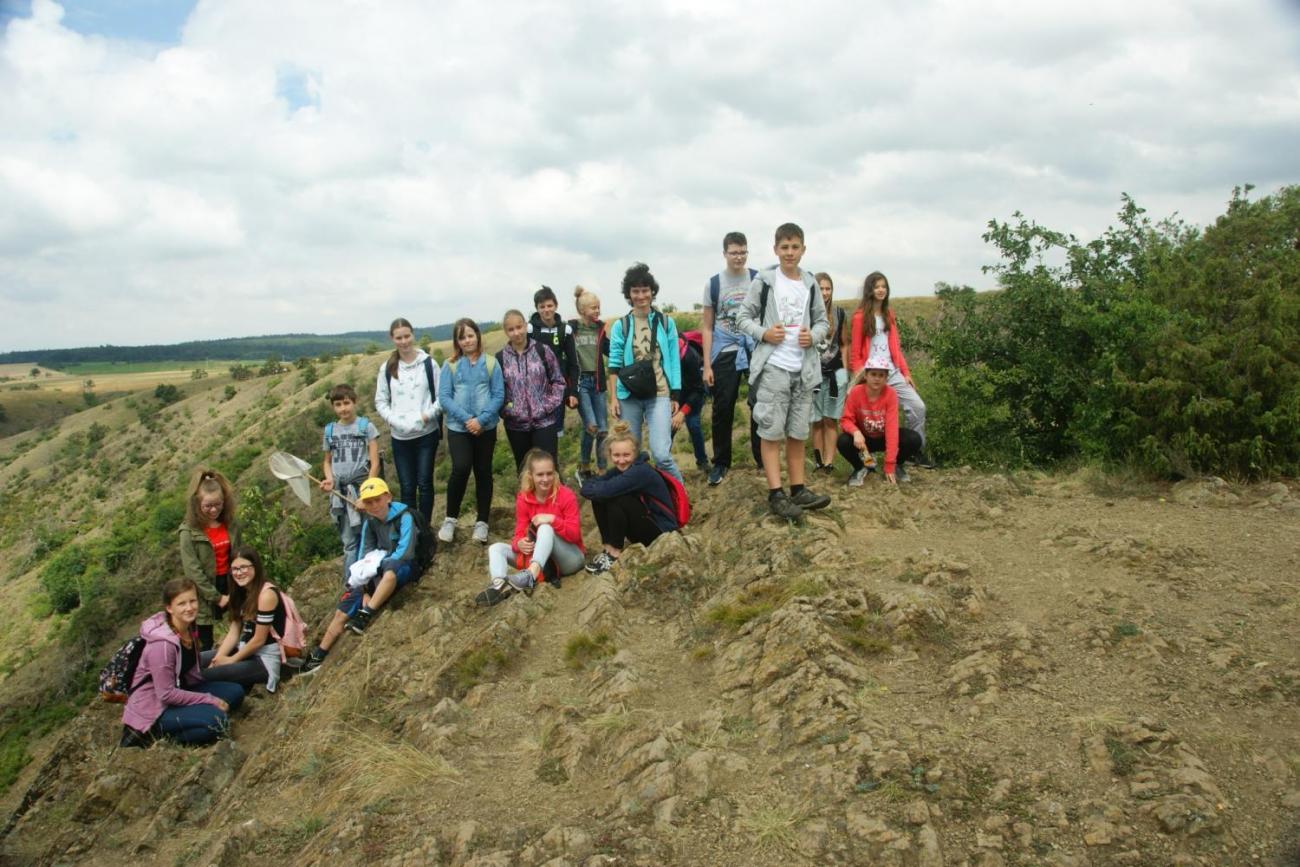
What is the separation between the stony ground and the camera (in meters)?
3.00

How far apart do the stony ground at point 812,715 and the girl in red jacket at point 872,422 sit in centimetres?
45

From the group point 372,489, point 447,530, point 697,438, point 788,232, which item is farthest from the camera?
point 697,438

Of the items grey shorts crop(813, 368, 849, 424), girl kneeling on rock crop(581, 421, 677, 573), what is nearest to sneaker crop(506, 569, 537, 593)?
girl kneeling on rock crop(581, 421, 677, 573)

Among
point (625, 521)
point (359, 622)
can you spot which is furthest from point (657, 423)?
point (359, 622)

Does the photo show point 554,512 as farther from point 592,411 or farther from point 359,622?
point 592,411

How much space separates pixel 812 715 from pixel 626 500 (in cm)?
282

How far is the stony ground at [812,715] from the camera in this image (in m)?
3.00

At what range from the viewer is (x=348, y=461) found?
7305 millimetres

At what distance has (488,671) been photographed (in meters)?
4.99

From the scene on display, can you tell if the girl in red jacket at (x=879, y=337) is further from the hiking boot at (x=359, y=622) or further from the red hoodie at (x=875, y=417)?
the hiking boot at (x=359, y=622)

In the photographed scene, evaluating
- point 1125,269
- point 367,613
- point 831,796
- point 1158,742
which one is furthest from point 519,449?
point 1125,269

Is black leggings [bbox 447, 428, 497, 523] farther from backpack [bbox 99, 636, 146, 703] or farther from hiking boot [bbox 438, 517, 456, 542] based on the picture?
backpack [bbox 99, 636, 146, 703]

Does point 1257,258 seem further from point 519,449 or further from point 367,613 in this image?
point 367,613

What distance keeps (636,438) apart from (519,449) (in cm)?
143
